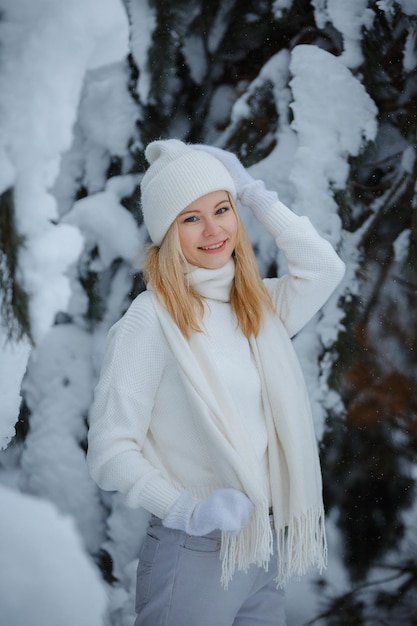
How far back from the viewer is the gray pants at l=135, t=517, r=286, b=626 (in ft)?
4.66

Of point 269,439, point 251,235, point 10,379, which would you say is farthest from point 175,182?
point 10,379

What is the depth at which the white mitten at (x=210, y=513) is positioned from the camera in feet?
4.31

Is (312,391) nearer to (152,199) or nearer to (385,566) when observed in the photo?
(385,566)

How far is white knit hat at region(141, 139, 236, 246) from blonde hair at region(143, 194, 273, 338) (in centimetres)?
3

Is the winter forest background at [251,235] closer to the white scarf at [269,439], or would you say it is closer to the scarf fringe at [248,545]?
the white scarf at [269,439]

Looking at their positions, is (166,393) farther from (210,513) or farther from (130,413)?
(210,513)

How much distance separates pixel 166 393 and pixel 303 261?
0.38 meters

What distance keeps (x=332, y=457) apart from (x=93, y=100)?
117 cm

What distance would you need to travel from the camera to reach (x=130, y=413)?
142cm

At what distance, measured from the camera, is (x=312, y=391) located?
6.98ft

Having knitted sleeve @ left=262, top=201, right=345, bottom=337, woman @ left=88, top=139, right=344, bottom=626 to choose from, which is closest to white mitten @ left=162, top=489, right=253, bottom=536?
woman @ left=88, top=139, right=344, bottom=626

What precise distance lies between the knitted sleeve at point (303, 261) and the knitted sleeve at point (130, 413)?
31 cm

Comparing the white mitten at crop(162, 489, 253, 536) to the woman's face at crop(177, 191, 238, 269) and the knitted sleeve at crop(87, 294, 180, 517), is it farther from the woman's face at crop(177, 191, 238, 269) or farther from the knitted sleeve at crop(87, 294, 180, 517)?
the woman's face at crop(177, 191, 238, 269)

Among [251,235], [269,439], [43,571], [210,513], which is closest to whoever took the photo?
[210,513]
